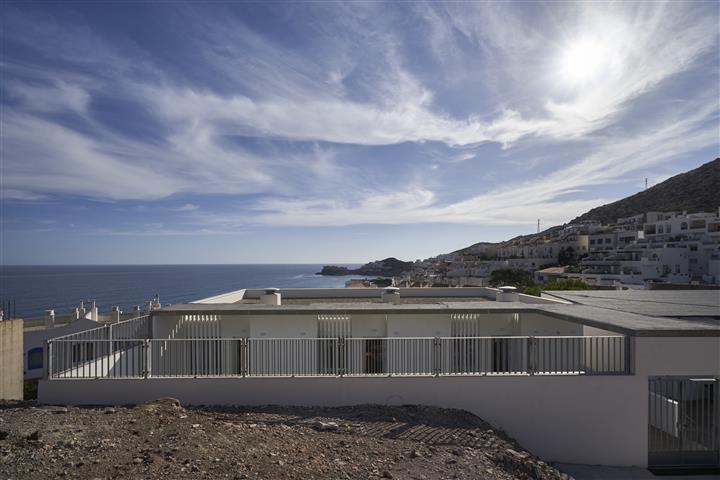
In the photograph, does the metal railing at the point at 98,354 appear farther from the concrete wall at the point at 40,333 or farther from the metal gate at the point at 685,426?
the concrete wall at the point at 40,333

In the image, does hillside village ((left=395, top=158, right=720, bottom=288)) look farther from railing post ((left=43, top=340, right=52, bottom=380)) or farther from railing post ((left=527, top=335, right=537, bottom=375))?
railing post ((left=43, top=340, right=52, bottom=380))

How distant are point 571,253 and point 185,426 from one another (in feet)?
285

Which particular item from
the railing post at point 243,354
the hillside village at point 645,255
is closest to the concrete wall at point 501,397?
the railing post at point 243,354

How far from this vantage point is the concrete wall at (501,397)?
26.3 feet

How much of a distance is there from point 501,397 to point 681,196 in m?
110

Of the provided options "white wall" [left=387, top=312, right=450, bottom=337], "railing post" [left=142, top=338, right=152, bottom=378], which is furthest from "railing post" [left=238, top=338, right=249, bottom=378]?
"white wall" [left=387, top=312, right=450, bottom=337]

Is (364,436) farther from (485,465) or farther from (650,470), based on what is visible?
(650,470)

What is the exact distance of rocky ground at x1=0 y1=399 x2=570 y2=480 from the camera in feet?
17.0

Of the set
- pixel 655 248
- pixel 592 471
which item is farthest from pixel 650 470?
pixel 655 248

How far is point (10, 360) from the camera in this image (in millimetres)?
11961

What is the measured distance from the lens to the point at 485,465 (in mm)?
6137

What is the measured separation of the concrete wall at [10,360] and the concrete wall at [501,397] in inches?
218

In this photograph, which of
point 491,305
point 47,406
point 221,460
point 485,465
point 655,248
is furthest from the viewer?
point 655,248

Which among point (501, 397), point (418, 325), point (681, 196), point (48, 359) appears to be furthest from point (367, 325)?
point (681, 196)
